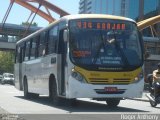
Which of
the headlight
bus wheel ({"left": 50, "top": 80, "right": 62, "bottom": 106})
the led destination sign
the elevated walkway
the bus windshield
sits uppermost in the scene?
the elevated walkway

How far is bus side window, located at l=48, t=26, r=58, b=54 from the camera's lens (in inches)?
767

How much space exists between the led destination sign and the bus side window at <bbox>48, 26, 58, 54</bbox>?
1.63 m

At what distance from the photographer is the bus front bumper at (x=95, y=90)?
17.5m

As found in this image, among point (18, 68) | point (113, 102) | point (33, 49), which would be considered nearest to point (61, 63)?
point (113, 102)

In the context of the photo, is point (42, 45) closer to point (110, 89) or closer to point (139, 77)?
point (110, 89)

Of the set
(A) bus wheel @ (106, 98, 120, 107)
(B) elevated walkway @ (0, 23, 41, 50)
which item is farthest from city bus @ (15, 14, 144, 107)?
(B) elevated walkway @ (0, 23, 41, 50)

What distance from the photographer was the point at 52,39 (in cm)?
1998

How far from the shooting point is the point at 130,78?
1798 cm

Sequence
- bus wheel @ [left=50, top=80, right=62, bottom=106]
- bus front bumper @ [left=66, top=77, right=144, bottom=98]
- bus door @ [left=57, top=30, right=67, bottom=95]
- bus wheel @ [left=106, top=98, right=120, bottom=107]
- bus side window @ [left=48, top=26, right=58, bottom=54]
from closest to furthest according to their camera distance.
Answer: bus front bumper @ [left=66, top=77, right=144, bottom=98] < bus door @ [left=57, top=30, right=67, bottom=95] < bus side window @ [left=48, top=26, right=58, bottom=54] < bus wheel @ [left=50, top=80, right=62, bottom=106] < bus wheel @ [left=106, top=98, right=120, bottom=107]

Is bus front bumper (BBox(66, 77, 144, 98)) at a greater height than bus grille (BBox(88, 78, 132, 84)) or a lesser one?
lesser

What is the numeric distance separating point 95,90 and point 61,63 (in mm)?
1785

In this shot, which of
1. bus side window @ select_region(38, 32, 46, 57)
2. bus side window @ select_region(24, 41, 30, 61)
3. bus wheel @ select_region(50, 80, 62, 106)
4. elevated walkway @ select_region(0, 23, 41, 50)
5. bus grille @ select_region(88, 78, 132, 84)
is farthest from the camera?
elevated walkway @ select_region(0, 23, 41, 50)

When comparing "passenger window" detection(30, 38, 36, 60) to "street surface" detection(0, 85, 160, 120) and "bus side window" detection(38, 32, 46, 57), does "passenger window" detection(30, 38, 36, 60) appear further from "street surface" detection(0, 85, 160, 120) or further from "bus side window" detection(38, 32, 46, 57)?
"street surface" detection(0, 85, 160, 120)

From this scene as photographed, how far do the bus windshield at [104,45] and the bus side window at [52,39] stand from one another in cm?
161
